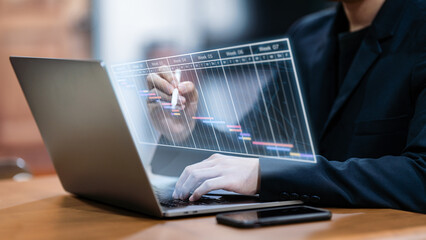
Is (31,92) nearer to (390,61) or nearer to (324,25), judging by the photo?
(390,61)

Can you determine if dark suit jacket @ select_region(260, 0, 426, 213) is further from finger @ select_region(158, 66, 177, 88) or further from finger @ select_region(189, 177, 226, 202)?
finger @ select_region(158, 66, 177, 88)

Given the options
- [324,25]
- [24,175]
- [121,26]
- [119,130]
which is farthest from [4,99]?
[119,130]

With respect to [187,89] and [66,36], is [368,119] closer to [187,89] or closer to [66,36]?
[187,89]

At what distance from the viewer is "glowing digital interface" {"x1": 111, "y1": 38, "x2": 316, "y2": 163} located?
2.54 feet

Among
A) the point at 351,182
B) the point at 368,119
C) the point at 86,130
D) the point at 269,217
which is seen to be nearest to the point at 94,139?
the point at 86,130

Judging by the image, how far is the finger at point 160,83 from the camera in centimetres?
90

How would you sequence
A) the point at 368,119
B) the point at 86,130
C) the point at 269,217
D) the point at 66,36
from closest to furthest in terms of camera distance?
the point at 269,217 < the point at 86,130 < the point at 368,119 < the point at 66,36

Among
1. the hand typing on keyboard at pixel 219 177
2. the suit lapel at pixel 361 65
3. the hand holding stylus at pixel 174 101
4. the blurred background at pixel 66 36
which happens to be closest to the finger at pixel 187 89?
the hand holding stylus at pixel 174 101

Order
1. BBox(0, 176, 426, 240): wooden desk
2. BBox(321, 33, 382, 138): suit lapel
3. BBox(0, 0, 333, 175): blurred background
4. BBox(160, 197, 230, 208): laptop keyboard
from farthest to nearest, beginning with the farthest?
BBox(0, 0, 333, 175): blurred background < BBox(321, 33, 382, 138): suit lapel < BBox(160, 197, 230, 208): laptop keyboard < BBox(0, 176, 426, 240): wooden desk

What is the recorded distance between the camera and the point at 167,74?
895 mm

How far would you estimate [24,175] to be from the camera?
2014mm

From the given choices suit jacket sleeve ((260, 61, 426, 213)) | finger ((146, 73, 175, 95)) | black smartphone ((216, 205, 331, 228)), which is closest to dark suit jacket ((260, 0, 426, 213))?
suit jacket sleeve ((260, 61, 426, 213))

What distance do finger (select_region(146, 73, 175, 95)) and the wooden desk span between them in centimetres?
23

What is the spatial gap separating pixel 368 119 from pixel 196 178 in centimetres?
63
